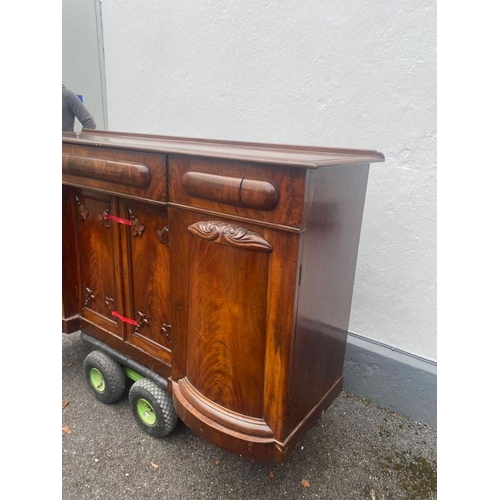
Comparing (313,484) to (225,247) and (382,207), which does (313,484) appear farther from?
(382,207)

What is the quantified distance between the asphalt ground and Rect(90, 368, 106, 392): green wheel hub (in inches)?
3.2

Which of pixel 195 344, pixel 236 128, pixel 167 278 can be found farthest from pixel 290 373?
pixel 236 128

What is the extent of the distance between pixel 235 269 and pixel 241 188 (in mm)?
277

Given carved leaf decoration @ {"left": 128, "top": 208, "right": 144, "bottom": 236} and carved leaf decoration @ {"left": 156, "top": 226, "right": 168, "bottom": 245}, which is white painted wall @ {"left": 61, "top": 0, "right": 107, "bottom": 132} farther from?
carved leaf decoration @ {"left": 156, "top": 226, "right": 168, "bottom": 245}

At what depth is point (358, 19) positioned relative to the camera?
188cm

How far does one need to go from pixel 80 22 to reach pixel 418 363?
404cm

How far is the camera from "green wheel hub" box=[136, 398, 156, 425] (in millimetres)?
1851

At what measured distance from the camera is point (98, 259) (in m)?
1.96

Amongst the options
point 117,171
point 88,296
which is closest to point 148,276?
point 117,171

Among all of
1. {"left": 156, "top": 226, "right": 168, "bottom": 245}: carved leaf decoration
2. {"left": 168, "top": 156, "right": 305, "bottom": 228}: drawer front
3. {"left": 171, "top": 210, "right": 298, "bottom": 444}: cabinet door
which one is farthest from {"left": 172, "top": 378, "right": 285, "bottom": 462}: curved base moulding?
{"left": 168, "top": 156, "right": 305, "bottom": 228}: drawer front

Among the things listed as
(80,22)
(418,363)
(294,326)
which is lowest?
(418,363)

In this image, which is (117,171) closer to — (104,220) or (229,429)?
(104,220)

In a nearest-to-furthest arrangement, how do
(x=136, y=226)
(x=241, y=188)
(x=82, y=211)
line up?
(x=241, y=188)
(x=136, y=226)
(x=82, y=211)

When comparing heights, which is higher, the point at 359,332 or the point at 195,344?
the point at 195,344
